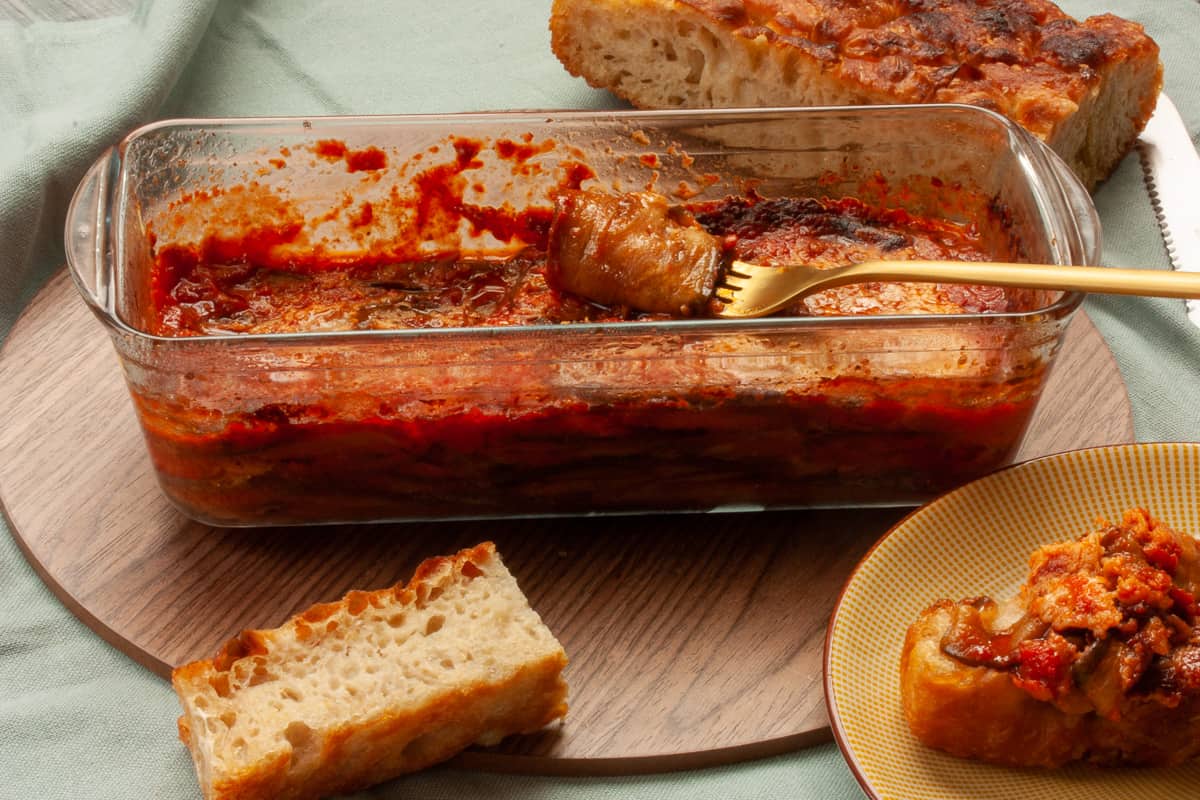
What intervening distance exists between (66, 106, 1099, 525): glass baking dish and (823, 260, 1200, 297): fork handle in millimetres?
66

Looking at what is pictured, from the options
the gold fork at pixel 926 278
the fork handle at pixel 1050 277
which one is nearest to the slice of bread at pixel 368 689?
the gold fork at pixel 926 278

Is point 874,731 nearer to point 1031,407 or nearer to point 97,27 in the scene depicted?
point 1031,407

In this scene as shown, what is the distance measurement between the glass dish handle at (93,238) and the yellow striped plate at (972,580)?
144cm

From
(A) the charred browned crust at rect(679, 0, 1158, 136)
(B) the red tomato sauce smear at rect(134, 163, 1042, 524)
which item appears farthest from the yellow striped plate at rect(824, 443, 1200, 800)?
(A) the charred browned crust at rect(679, 0, 1158, 136)

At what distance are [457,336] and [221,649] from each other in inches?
26.5

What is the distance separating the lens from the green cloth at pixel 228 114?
2.42 m

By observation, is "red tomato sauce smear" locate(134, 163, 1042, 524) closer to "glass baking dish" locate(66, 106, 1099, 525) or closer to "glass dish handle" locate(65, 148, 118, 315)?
"glass baking dish" locate(66, 106, 1099, 525)

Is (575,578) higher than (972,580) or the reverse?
the reverse

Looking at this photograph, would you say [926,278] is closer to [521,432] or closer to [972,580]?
[972,580]

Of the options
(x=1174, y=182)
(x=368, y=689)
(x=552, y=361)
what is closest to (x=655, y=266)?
(x=552, y=361)

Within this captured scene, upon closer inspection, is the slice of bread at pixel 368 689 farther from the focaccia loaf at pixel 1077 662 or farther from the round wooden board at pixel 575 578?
the focaccia loaf at pixel 1077 662

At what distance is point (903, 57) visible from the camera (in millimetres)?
3467

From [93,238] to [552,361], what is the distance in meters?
0.90

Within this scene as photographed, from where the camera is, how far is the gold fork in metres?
2.39
